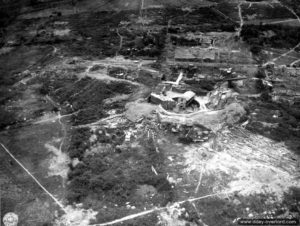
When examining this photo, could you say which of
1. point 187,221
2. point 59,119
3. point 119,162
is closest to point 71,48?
point 59,119

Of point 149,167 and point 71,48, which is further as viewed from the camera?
point 71,48

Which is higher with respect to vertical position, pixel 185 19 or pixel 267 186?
pixel 185 19

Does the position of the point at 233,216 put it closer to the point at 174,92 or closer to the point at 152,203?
the point at 152,203

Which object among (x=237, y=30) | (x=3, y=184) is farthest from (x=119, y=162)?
Result: (x=237, y=30)

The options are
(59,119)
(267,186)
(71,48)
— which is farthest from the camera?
(71,48)

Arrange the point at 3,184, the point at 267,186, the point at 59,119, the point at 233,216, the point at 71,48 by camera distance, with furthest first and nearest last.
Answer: the point at 71,48 < the point at 59,119 < the point at 3,184 < the point at 267,186 < the point at 233,216

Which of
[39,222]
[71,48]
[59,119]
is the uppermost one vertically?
[71,48]
